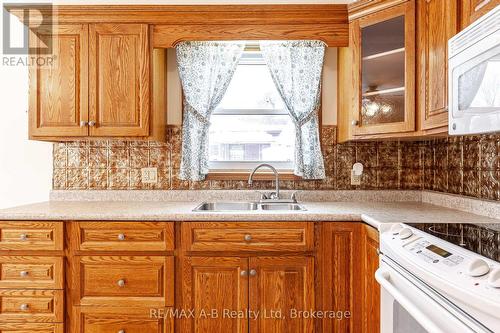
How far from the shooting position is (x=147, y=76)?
2342mm

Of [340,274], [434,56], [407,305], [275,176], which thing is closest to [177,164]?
[275,176]

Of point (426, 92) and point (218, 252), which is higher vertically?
point (426, 92)

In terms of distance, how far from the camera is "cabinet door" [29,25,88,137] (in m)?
2.35

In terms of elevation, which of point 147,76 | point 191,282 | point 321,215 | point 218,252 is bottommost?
point 191,282

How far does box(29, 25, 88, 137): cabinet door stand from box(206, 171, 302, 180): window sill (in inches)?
34.5

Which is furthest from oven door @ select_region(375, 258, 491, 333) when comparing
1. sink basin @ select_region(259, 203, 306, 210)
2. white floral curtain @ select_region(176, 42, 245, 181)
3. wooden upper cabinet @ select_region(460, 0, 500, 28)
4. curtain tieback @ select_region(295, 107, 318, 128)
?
white floral curtain @ select_region(176, 42, 245, 181)

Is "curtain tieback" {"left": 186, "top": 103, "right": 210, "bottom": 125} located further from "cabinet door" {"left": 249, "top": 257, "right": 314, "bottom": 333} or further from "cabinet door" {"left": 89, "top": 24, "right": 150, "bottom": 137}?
"cabinet door" {"left": 249, "top": 257, "right": 314, "bottom": 333}

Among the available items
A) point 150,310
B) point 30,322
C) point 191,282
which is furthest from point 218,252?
point 30,322

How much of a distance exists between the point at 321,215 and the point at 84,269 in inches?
50.5

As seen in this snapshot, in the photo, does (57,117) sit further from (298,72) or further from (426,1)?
(426,1)

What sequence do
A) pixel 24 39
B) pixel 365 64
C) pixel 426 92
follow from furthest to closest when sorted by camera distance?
pixel 24 39 → pixel 365 64 → pixel 426 92

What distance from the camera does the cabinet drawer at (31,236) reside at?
6.54 ft

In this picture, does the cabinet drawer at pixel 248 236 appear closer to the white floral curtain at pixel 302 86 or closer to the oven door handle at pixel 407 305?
the oven door handle at pixel 407 305

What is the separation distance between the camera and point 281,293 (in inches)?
79.5
